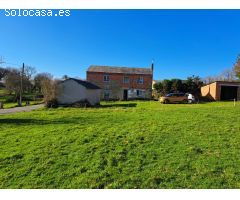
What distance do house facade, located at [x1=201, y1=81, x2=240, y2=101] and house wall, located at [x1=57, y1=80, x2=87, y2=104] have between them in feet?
61.4

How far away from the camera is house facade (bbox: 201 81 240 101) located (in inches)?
1355

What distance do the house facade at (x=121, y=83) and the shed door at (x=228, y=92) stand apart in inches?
569

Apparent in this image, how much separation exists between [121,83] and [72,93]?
16558 mm

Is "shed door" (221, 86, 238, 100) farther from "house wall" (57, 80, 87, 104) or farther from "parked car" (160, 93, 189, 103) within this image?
"house wall" (57, 80, 87, 104)

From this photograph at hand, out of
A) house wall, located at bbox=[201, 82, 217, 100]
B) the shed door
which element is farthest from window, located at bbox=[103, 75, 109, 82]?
the shed door

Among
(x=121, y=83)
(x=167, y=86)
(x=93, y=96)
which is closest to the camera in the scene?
(x=93, y=96)

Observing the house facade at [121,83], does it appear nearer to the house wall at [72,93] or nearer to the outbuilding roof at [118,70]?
the outbuilding roof at [118,70]

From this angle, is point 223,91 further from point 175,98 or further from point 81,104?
point 81,104

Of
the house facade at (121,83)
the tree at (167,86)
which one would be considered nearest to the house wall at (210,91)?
the tree at (167,86)

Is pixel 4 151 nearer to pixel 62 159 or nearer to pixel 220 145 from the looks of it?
pixel 62 159

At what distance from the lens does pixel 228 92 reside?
3631 cm

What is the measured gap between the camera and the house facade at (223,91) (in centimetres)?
3441

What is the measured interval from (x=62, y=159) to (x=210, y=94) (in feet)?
111

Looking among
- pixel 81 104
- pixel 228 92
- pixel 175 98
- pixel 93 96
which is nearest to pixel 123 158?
pixel 81 104
